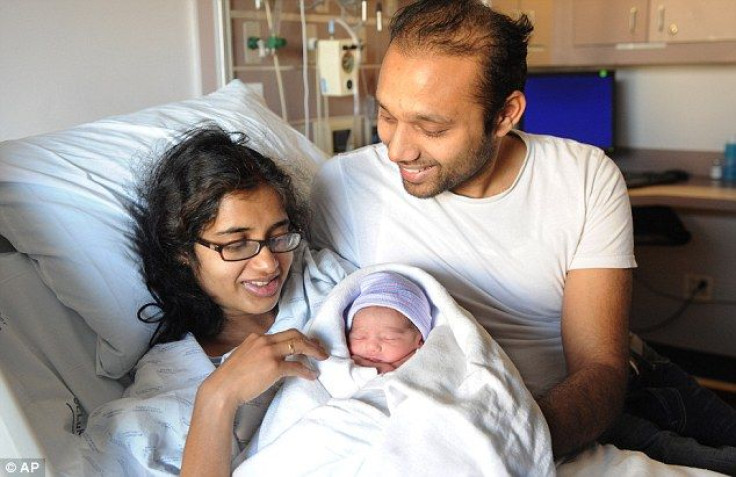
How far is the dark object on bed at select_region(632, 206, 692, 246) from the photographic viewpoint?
3.21 m

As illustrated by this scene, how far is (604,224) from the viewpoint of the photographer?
4.92 ft

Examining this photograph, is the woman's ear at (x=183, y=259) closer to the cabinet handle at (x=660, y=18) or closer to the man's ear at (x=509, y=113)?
the man's ear at (x=509, y=113)

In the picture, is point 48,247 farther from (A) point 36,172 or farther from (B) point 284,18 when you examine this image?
(B) point 284,18

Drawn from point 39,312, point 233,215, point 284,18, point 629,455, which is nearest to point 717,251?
point 284,18

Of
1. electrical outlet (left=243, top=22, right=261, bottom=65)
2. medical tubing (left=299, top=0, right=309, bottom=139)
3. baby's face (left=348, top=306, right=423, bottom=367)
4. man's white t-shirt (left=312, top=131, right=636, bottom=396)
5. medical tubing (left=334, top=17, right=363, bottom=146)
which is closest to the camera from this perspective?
baby's face (left=348, top=306, right=423, bottom=367)

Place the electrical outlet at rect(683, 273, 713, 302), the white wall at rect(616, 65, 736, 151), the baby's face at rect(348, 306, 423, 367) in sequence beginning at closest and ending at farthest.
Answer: the baby's face at rect(348, 306, 423, 367) → the white wall at rect(616, 65, 736, 151) → the electrical outlet at rect(683, 273, 713, 302)

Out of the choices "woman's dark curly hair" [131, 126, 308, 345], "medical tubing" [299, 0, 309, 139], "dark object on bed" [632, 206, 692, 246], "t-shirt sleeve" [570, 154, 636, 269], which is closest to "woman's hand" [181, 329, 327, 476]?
"woman's dark curly hair" [131, 126, 308, 345]

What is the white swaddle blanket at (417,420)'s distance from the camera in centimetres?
103

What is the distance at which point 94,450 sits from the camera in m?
1.16

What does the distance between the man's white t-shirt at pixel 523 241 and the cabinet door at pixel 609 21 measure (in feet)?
6.03

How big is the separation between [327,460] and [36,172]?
2.61ft

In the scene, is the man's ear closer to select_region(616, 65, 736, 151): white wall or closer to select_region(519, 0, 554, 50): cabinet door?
select_region(519, 0, 554, 50): cabinet door

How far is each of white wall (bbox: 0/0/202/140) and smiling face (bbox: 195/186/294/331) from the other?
0.76 meters

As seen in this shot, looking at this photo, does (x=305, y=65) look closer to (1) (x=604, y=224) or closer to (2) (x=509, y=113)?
(2) (x=509, y=113)
